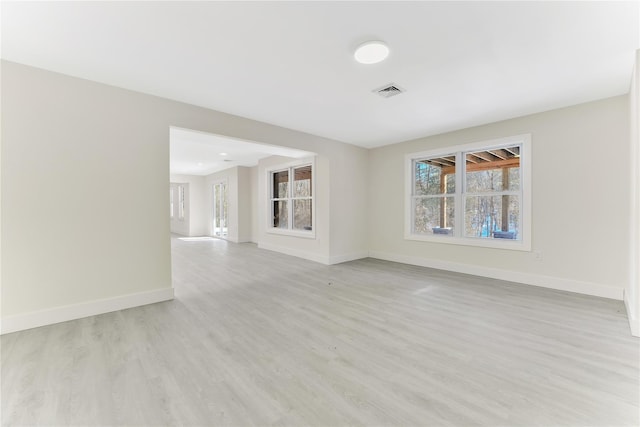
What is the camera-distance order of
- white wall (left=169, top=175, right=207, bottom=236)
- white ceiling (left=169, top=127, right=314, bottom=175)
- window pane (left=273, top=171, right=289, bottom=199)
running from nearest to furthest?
white ceiling (left=169, top=127, right=314, bottom=175) < window pane (left=273, top=171, right=289, bottom=199) < white wall (left=169, top=175, right=207, bottom=236)

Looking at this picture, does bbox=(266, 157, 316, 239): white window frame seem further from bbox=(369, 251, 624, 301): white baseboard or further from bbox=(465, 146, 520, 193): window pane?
bbox=(465, 146, 520, 193): window pane

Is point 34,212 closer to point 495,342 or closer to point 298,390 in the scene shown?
point 298,390

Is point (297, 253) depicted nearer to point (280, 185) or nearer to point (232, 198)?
point (280, 185)

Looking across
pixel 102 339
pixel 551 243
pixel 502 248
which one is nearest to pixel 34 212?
pixel 102 339

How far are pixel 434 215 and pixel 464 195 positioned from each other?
683 mm

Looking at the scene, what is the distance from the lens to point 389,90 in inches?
117

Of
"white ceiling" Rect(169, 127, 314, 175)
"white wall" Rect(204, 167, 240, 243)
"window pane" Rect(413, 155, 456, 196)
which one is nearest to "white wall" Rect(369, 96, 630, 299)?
Result: "window pane" Rect(413, 155, 456, 196)

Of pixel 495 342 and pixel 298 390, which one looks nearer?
pixel 298 390

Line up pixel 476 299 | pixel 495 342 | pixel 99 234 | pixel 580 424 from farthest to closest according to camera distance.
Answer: pixel 476 299 < pixel 99 234 < pixel 495 342 < pixel 580 424

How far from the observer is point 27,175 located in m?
2.44

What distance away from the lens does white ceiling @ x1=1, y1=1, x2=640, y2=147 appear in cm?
179

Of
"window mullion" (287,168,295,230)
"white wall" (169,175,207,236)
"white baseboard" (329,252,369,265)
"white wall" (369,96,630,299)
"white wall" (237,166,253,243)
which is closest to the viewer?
"white wall" (369,96,630,299)

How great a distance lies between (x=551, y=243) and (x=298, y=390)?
3.95 metres

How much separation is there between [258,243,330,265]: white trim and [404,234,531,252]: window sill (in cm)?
172
